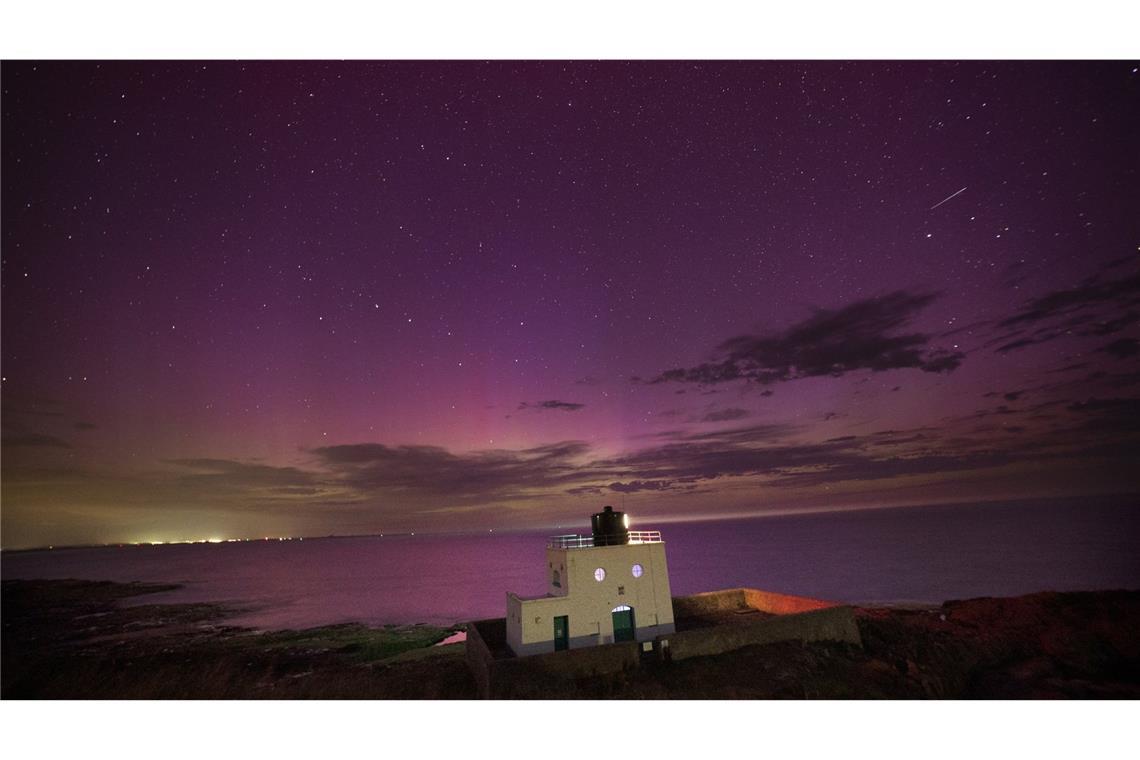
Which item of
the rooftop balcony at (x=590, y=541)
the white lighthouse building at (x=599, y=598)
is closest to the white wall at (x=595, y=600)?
the white lighthouse building at (x=599, y=598)

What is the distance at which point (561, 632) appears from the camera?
44.9ft

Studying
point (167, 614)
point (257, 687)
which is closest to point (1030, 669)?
point (257, 687)

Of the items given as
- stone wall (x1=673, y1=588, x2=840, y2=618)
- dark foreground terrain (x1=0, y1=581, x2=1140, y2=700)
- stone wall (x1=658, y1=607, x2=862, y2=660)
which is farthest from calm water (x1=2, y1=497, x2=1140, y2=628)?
stone wall (x1=658, y1=607, x2=862, y2=660)

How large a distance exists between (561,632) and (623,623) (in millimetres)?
1743

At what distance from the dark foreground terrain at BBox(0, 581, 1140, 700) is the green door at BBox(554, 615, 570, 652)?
117 centimetres

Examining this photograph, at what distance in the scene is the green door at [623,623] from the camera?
14.1m

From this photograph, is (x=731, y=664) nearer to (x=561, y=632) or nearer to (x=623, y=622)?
(x=623, y=622)

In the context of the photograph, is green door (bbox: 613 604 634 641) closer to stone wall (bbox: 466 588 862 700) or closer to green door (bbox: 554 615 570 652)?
stone wall (bbox: 466 588 862 700)

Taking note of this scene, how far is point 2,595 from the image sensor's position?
157 feet

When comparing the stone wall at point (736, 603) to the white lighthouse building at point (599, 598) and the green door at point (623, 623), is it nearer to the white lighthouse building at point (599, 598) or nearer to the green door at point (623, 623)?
the white lighthouse building at point (599, 598)

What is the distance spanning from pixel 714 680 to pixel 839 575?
48.6 m

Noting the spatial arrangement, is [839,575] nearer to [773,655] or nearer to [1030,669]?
[1030,669]

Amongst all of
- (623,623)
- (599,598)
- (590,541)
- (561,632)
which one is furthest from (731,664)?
(590,541)

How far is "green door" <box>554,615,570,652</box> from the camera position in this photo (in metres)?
13.6
